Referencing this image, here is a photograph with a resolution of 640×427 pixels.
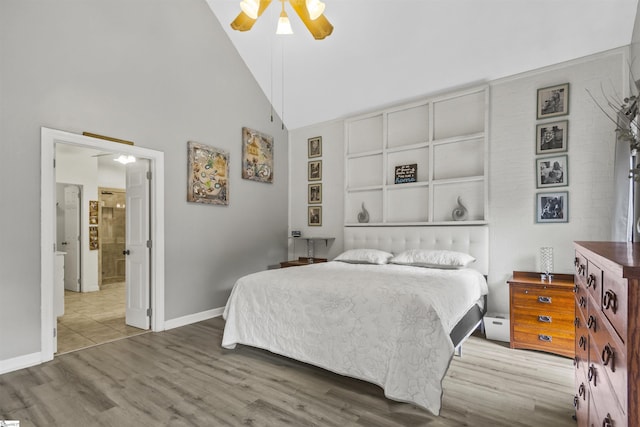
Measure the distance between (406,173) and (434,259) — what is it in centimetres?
139


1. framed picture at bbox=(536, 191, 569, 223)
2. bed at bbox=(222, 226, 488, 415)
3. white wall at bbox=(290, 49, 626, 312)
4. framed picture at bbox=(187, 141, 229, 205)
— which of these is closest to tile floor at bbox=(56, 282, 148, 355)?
bed at bbox=(222, 226, 488, 415)

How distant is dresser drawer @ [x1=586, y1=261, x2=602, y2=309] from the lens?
123 centimetres

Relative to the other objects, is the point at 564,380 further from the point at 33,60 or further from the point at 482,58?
the point at 33,60

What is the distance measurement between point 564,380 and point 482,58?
342 centimetres

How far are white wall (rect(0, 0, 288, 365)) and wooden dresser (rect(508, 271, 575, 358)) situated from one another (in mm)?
3653

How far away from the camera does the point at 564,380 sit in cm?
268

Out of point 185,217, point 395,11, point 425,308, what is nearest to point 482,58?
point 395,11

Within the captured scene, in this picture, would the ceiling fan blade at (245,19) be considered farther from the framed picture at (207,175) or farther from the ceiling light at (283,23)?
the framed picture at (207,175)

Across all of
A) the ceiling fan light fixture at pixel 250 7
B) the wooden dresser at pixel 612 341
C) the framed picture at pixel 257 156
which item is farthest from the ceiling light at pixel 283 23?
the wooden dresser at pixel 612 341

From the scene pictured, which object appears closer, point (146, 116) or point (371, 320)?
point (371, 320)

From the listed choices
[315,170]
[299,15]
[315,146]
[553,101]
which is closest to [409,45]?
[553,101]

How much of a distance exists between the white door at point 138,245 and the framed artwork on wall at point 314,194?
2.61 m

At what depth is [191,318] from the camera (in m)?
4.39

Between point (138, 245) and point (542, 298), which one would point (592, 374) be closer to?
point (542, 298)
